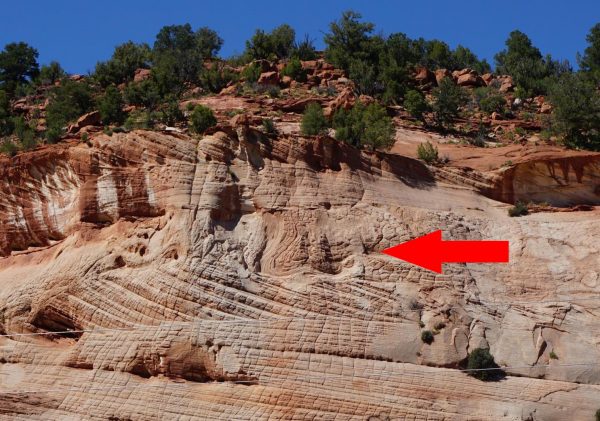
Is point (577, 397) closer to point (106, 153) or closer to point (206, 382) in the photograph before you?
point (206, 382)

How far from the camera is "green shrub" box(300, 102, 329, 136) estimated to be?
31.4m

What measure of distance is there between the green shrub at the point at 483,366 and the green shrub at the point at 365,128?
8.75 metres

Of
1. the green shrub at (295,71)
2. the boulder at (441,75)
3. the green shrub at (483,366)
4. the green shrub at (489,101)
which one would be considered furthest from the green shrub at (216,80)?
the green shrub at (483,366)

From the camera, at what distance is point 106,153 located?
84.4ft

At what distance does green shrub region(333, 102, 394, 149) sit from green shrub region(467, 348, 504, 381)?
28.7 feet

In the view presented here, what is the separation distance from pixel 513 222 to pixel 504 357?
5.27 m

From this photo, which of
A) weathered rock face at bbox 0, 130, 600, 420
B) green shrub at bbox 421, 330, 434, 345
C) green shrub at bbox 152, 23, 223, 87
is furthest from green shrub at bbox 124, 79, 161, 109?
green shrub at bbox 421, 330, 434, 345

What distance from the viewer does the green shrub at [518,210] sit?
91.7ft

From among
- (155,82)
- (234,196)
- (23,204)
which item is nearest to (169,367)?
(234,196)

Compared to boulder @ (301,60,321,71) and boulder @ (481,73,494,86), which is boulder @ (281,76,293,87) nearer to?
boulder @ (301,60,321,71)

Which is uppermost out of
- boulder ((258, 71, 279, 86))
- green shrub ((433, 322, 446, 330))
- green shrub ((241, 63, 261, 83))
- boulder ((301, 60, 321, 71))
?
boulder ((301, 60, 321, 71))

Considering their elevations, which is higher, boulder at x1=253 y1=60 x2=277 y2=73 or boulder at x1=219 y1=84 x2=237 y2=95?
boulder at x1=253 y1=60 x2=277 y2=73

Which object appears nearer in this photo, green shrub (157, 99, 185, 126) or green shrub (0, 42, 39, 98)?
green shrub (157, 99, 185, 126)

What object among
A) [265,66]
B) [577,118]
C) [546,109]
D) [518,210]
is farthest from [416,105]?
[518,210]
